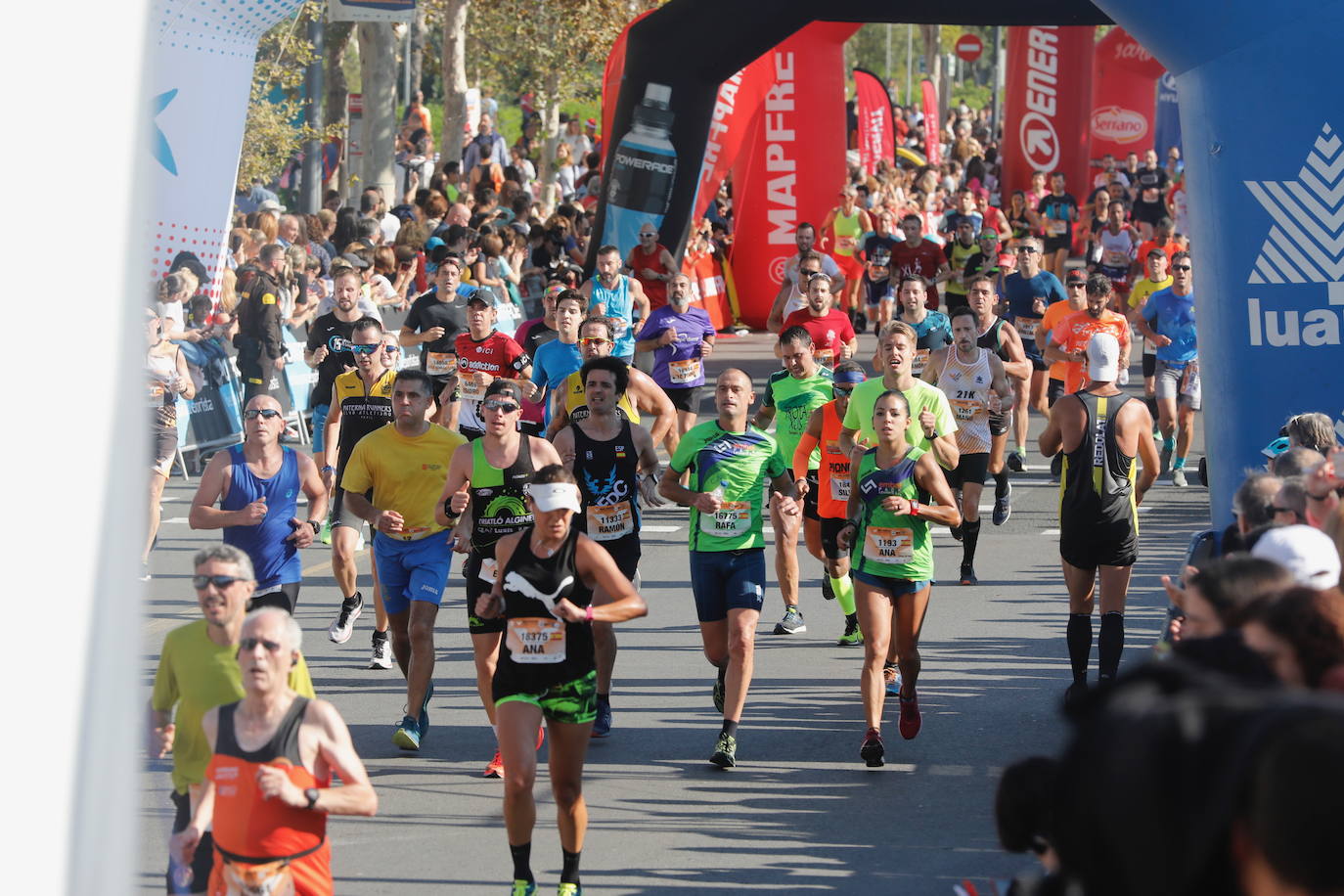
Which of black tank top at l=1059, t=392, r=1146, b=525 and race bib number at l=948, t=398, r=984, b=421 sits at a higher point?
race bib number at l=948, t=398, r=984, b=421

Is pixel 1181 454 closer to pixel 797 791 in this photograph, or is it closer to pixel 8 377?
pixel 797 791

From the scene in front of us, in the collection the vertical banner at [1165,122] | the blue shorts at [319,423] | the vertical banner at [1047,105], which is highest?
the vertical banner at [1165,122]

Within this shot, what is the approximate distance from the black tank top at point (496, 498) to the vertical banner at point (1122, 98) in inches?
1304

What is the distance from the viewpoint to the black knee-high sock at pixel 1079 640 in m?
8.95

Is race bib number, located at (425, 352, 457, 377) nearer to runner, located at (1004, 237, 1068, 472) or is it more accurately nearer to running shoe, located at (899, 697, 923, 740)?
runner, located at (1004, 237, 1068, 472)

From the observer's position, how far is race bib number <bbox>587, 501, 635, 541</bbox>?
8.70m

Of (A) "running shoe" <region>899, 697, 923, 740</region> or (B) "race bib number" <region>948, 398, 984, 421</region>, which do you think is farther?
(B) "race bib number" <region>948, 398, 984, 421</region>

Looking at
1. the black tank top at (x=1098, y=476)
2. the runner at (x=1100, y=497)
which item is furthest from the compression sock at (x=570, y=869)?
the black tank top at (x=1098, y=476)

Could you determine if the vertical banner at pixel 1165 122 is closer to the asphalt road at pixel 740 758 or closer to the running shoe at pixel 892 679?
the asphalt road at pixel 740 758

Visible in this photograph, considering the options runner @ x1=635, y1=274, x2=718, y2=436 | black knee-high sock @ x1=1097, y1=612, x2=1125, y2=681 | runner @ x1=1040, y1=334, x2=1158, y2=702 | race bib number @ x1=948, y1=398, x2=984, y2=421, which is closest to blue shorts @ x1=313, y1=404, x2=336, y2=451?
runner @ x1=635, y1=274, x2=718, y2=436

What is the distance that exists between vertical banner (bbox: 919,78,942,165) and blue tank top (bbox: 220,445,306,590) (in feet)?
128

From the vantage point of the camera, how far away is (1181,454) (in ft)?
50.5

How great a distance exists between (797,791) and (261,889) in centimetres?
311

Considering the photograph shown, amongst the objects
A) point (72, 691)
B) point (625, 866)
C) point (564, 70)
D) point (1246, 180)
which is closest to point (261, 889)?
point (625, 866)
